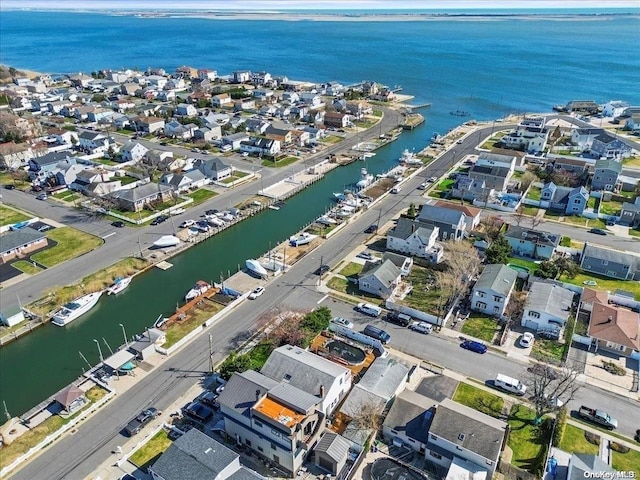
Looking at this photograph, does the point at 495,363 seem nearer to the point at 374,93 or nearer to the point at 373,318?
the point at 373,318

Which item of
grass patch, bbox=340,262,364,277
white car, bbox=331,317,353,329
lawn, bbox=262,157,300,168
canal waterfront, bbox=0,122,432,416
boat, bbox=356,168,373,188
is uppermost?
lawn, bbox=262,157,300,168

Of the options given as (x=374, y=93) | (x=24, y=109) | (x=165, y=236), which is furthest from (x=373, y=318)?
(x=24, y=109)

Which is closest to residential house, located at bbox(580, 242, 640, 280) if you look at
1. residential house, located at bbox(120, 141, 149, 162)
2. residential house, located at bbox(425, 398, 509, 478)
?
residential house, located at bbox(425, 398, 509, 478)

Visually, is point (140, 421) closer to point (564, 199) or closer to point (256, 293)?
point (256, 293)

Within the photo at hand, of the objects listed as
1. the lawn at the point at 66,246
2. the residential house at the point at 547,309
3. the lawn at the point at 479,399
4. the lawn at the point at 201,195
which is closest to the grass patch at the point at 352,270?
the residential house at the point at 547,309

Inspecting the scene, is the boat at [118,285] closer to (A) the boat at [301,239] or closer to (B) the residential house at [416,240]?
(A) the boat at [301,239]

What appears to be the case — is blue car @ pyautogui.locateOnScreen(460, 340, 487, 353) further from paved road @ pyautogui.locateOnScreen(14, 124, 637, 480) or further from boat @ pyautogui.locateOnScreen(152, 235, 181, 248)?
boat @ pyautogui.locateOnScreen(152, 235, 181, 248)
